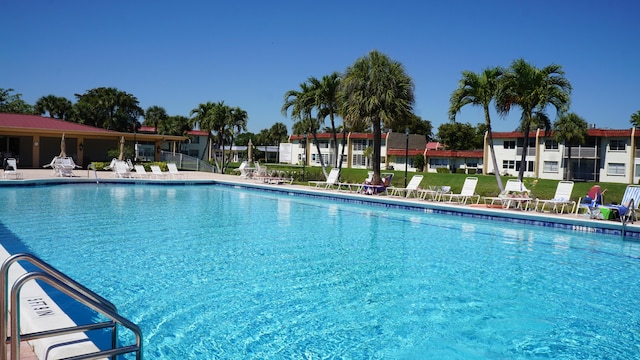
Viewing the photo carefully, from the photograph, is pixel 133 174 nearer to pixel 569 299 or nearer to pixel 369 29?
pixel 369 29

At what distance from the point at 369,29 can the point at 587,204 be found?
15.6m

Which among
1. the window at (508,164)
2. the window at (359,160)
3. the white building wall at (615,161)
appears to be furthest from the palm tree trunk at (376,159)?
the window at (359,160)

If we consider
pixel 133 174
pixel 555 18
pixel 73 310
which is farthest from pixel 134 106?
pixel 73 310

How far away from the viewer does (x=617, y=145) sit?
44.5 m

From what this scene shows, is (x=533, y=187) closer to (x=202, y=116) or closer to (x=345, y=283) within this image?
(x=202, y=116)

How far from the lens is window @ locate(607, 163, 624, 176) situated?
146ft

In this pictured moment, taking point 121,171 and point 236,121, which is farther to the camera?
point 236,121

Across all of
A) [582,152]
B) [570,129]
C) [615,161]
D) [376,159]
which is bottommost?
[376,159]

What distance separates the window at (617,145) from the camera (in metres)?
44.1

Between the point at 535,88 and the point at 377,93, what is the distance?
6054 millimetres

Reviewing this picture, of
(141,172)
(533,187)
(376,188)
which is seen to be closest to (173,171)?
(141,172)

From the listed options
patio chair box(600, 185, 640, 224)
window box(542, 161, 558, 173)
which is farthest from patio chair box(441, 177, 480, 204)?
window box(542, 161, 558, 173)

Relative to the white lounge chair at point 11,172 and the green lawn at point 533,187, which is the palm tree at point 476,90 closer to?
the green lawn at point 533,187

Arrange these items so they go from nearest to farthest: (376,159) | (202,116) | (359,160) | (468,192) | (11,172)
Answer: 1. (468,192)
2. (376,159)
3. (11,172)
4. (202,116)
5. (359,160)
